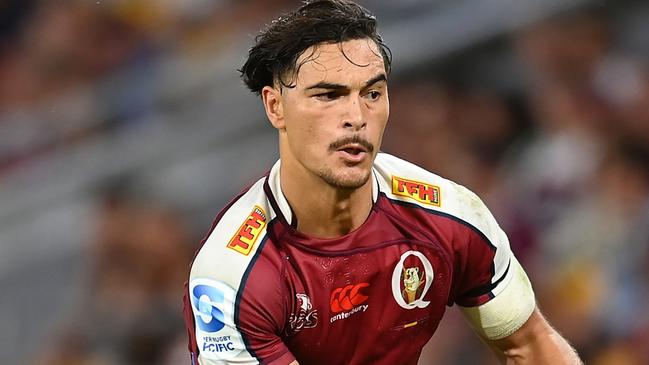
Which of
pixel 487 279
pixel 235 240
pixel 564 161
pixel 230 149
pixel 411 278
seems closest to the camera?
pixel 235 240

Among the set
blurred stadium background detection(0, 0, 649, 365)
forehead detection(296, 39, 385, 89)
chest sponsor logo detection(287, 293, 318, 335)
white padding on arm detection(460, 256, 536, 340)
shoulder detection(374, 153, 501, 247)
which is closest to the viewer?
forehead detection(296, 39, 385, 89)

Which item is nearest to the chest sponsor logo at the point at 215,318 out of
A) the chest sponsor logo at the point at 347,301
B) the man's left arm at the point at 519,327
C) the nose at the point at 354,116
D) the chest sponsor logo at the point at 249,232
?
the chest sponsor logo at the point at 249,232

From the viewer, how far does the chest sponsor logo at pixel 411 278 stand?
340 cm

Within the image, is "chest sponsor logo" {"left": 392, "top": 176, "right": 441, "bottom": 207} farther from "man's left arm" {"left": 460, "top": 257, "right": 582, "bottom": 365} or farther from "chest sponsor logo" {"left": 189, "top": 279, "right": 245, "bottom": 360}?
"chest sponsor logo" {"left": 189, "top": 279, "right": 245, "bottom": 360}

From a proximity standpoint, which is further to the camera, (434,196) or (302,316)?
(434,196)

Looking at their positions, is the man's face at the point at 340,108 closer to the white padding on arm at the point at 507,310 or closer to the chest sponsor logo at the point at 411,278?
the chest sponsor logo at the point at 411,278

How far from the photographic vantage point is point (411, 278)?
3410 mm

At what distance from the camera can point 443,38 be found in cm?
711

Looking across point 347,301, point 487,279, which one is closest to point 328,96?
point 347,301

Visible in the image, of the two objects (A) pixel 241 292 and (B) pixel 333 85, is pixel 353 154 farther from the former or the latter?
(A) pixel 241 292

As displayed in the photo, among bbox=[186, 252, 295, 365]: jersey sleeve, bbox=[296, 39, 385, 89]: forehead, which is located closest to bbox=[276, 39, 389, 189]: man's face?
bbox=[296, 39, 385, 89]: forehead

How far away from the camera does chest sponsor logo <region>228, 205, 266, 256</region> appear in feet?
10.8

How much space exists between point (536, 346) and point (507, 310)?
134 millimetres

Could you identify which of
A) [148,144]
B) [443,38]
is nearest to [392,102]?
[443,38]
